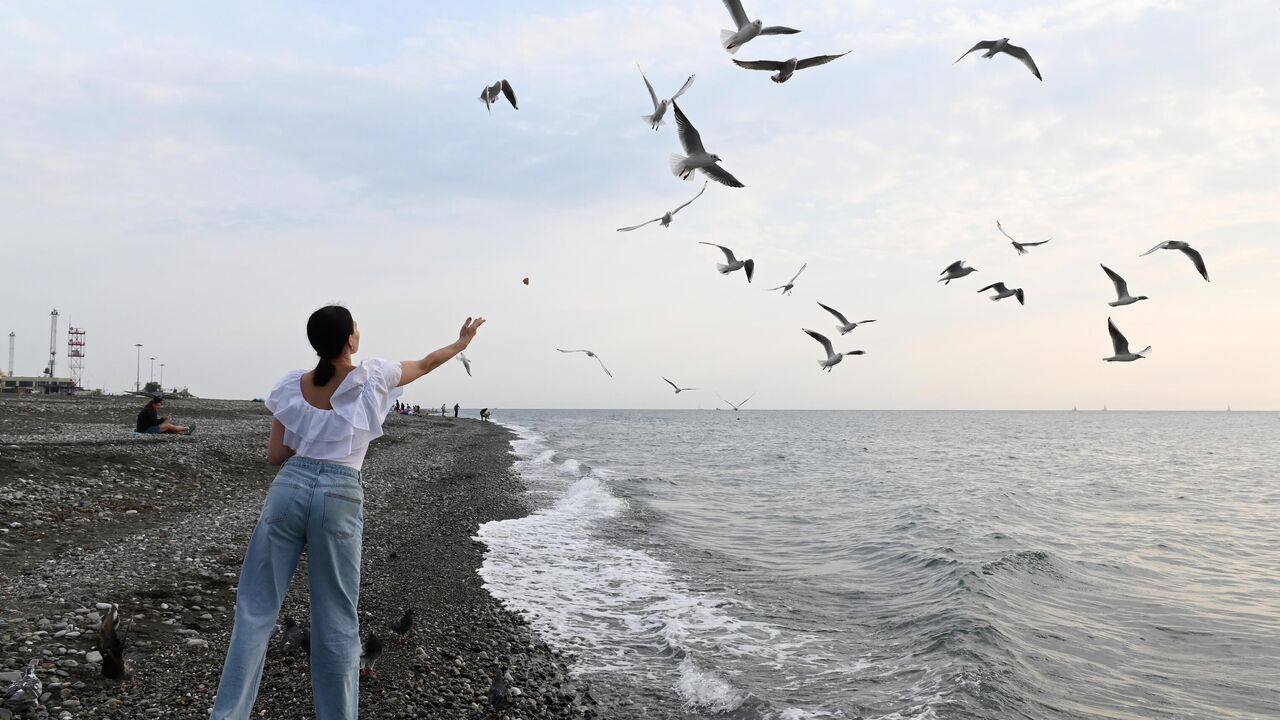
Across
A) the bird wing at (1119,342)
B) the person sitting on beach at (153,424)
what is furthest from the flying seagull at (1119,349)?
the person sitting on beach at (153,424)

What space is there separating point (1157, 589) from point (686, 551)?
27.7ft

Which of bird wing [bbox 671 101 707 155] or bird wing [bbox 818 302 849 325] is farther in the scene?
bird wing [bbox 818 302 849 325]

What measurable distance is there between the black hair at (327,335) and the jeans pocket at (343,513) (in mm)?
546

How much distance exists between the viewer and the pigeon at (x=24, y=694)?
15.9 feet

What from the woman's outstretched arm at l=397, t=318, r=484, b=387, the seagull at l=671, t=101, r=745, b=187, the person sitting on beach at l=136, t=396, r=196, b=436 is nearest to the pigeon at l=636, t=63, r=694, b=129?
the seagull at l=671, t=101, r=745, b=187

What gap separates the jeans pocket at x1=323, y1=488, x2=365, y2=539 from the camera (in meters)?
3.55

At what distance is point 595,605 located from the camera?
10.4 m

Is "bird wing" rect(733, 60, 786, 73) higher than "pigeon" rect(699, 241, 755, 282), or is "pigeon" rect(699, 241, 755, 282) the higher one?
"bird wing" rect(733, 60, 786, 73)

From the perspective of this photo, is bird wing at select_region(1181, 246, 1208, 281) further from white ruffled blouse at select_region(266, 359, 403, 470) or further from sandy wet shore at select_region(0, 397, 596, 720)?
white ruffled blouse at select_region(266, 359, 403, 470)

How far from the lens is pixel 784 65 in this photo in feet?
25.7

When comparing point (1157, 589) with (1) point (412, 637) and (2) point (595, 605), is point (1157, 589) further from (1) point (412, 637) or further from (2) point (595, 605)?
(1) point (412, 637)

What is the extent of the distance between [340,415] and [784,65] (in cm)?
607

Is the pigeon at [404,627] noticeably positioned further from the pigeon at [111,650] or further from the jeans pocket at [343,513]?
the jeans pocket at [343,513]

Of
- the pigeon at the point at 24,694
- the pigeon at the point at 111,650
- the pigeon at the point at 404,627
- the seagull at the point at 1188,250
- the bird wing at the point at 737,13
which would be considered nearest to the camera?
the pigeon at the point at 24,694
